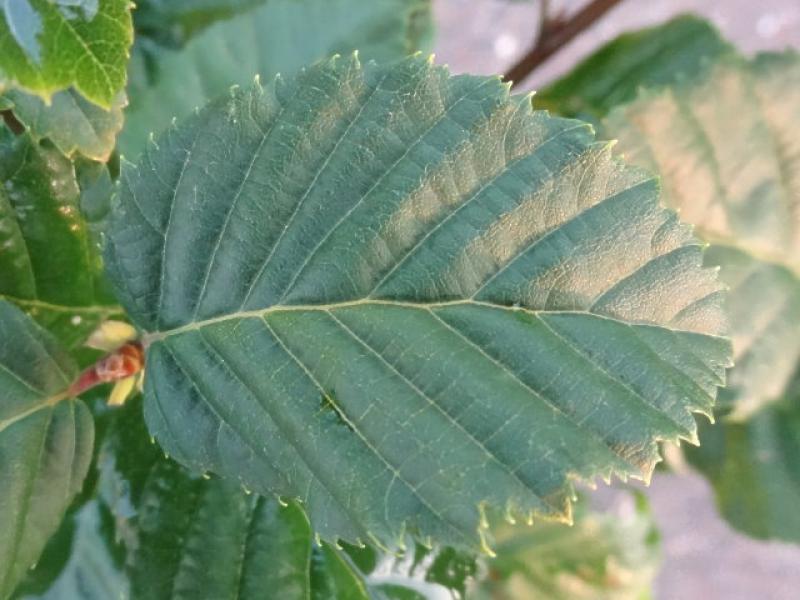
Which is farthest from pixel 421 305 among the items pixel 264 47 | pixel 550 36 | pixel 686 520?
pixel 686 520

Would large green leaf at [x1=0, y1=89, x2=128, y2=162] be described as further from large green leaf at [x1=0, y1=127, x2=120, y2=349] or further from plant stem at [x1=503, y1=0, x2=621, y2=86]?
plant stem at [x1=503, y1=0, x2=621, y2=86]

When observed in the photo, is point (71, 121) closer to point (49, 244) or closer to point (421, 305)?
point (49, 244)

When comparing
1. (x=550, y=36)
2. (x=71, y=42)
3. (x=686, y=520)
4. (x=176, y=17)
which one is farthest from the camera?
(x=686, y=520)

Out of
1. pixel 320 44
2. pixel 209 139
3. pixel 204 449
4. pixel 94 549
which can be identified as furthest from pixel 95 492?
pixel 320 44

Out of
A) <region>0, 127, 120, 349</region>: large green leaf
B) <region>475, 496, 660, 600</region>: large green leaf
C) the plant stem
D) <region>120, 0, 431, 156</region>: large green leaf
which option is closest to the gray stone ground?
<region>475, 496, 660, 600</region>: large green leaf

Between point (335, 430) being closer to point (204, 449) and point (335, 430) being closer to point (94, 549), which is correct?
point (204, 449)

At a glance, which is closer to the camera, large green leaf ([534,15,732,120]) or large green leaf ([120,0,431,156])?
large green leaf ([120,0,431,156])
